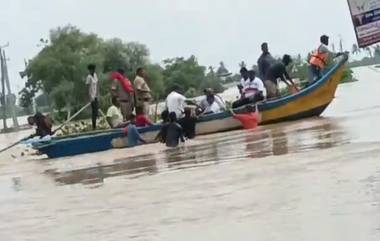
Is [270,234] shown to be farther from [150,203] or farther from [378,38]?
[378,38]

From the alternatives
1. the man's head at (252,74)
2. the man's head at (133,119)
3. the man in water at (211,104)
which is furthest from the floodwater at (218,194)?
the man in water at (211,104)

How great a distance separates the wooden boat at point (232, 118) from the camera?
1752 cm

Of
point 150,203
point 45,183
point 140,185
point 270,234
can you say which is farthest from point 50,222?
point 45,183

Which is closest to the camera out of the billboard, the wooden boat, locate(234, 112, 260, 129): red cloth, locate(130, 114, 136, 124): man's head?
the billboard

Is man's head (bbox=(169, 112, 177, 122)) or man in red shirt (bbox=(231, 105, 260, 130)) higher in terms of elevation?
man's head (bbox=(169, 112, 177, 122))

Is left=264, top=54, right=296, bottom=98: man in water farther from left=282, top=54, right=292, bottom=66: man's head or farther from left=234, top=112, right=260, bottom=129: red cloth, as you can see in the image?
left=234, top=112, right=260, bottom=129: red cloth

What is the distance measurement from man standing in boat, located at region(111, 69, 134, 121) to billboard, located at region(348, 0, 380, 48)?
599 centimetres

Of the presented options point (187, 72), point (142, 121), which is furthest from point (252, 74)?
point (187, 72)

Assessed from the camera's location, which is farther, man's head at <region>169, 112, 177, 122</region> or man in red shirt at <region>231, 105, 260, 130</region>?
man in red shirt at <region>231, 105, 260, 130</region>

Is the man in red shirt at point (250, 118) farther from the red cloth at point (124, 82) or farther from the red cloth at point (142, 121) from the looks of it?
the red cloth at point (124, 82)

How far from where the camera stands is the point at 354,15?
13.9 metres

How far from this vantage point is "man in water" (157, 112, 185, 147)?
16031 mm

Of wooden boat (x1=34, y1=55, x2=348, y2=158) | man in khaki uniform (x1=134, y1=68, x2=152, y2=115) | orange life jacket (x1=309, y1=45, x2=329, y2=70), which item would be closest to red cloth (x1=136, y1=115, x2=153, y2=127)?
wooden boat (x1=34, y1=55, x2=348, y2=158)

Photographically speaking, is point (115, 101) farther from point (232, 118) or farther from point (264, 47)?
point (264, 47)
